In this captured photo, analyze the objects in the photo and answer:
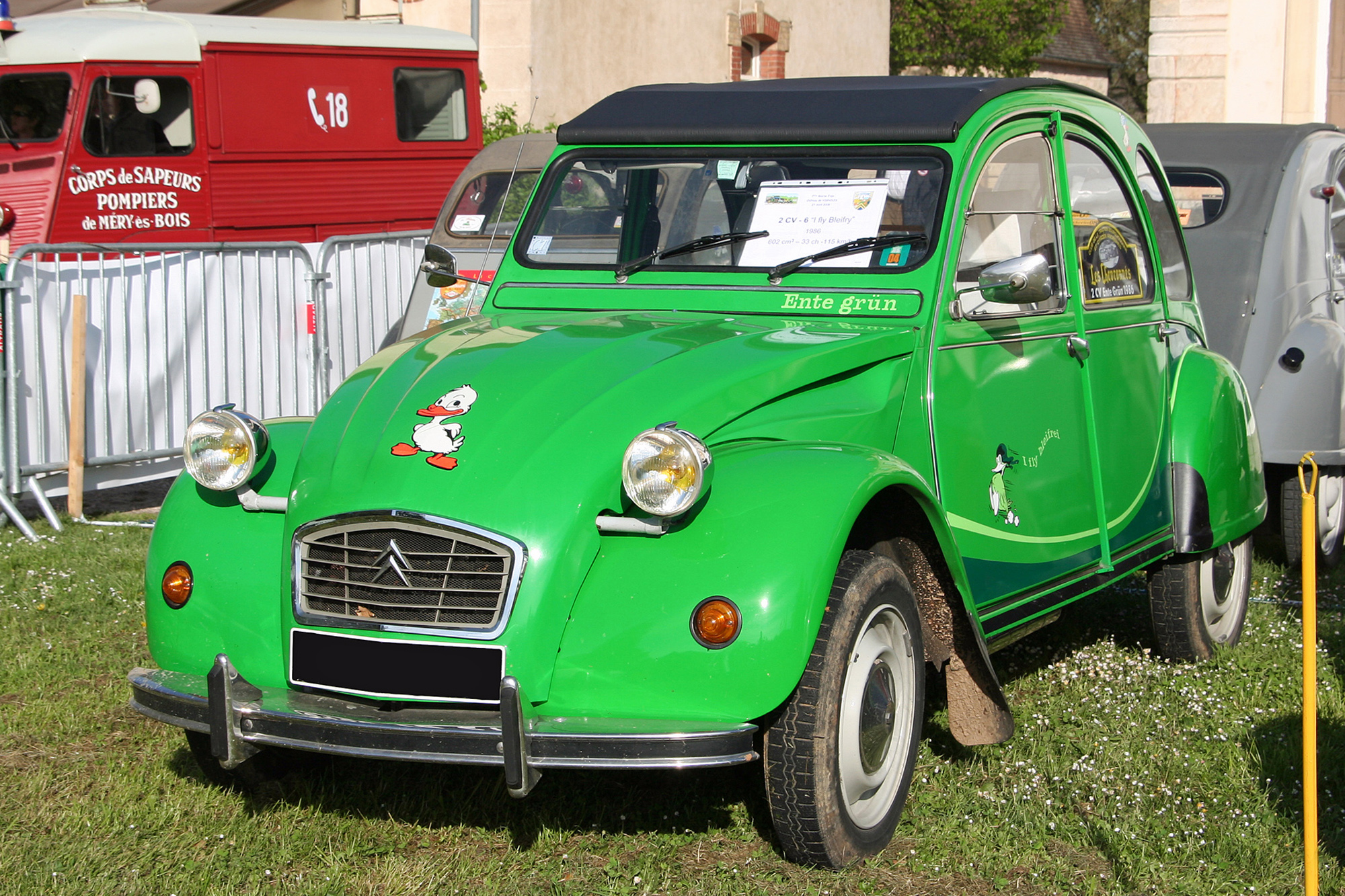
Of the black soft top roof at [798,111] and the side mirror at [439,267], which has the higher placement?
the black soft top roof at [798,111]

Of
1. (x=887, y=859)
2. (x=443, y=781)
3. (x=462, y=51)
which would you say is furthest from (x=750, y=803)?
(x=462, y=51)

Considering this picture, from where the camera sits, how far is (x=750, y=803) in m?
4.09

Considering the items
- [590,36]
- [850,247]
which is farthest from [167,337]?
[590,36]

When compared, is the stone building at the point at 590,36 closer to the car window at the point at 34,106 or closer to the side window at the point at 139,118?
the side window at the point at 139,118

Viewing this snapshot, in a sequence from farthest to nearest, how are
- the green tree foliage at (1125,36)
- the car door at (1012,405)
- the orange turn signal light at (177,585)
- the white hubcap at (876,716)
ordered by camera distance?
the green tree foliage at (1125,36), the car door at (1012,405), the orange turn signal light at (177,585), the white hubcap at (876,716)

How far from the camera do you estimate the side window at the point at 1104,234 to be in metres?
4.94

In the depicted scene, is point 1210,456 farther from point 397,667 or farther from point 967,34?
point 967,34

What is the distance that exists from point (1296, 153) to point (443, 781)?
5.57 meters

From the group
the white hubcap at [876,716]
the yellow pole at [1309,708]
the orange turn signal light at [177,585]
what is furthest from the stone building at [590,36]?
the yellow pole at [1309,708]

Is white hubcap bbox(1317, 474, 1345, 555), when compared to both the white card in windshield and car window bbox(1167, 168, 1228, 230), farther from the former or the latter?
the white card in windshield

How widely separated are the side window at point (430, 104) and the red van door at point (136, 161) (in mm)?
2176

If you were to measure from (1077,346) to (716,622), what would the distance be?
205cm

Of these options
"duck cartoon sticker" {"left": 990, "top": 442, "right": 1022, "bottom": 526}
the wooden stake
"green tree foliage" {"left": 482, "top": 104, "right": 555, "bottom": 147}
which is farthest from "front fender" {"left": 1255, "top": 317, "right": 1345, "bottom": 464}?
"green tree foliage" {"left": 482, "top": 104, "right": 555, "bottom": 147}

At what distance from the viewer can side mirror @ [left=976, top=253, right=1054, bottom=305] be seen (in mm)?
4086
